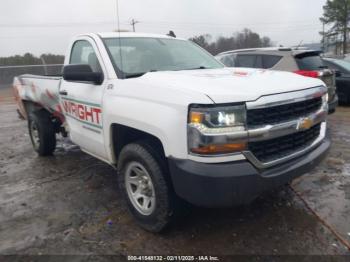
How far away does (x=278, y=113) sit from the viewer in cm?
269

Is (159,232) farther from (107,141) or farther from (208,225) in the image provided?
(107,141)

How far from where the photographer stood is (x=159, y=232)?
10.0 ft

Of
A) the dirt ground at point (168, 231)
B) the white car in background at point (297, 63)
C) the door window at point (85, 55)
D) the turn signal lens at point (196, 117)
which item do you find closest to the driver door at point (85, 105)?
the door window at point (85, 55)

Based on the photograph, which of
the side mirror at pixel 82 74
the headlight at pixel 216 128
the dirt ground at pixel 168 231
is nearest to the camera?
the headlight at pixel 216 128

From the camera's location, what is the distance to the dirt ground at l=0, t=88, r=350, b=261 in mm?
2934

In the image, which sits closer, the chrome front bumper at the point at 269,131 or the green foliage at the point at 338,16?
the chrome front bumper at the point at 269,131

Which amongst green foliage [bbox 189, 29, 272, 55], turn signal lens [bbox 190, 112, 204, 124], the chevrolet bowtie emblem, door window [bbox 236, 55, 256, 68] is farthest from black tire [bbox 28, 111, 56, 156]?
green foliage [bbox 189, 29, 272, 55]

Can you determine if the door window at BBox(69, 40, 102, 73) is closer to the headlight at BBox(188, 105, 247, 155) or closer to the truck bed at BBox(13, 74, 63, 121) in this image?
the truck bed at BBox(13, 74, 63, 121)

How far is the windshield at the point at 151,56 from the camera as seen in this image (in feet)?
11.8

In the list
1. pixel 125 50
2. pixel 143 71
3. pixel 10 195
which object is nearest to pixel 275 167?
pixel 143 71

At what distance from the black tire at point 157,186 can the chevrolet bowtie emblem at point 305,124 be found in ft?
3.93

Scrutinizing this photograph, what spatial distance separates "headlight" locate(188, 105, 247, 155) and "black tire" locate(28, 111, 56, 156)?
3.71 m

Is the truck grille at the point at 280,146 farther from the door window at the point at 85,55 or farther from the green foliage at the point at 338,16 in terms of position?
the green foliage at the point at 338,16

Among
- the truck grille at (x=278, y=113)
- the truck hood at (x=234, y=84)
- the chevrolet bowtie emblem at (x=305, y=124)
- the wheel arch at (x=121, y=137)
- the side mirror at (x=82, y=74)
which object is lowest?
the wheel arch at (x=121, y=137)
